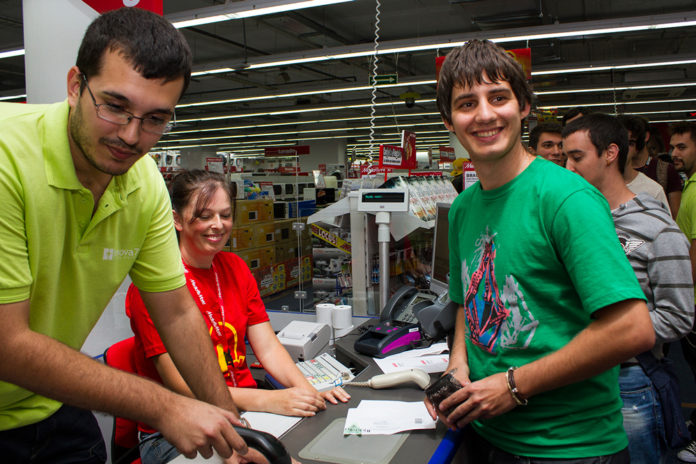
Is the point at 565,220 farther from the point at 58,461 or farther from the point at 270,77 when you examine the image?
the point at 270,77

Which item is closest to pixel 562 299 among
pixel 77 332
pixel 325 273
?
pixel 77 332

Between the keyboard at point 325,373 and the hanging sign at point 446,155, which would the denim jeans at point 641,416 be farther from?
the hanging sign at point 446,155

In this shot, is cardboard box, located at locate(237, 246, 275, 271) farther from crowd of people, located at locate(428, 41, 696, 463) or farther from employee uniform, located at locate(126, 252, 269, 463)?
crowd of people, located at locate(428, 41, 696, 463)

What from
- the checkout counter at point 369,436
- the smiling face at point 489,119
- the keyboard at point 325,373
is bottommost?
the keyboard at point 325,373

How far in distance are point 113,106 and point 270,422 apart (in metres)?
1.02

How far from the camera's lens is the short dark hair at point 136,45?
924 mm

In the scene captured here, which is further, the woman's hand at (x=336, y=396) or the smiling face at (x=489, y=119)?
the woman's hand at (x=336, y=396)

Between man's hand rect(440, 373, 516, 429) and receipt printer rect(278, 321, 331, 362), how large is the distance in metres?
1.32

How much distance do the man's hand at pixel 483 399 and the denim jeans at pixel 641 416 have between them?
748 millimetres

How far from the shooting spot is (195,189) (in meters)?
1.88

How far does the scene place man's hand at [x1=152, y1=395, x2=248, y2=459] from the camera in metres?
0.89

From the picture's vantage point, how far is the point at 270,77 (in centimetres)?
1335

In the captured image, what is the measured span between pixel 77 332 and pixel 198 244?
73 cm

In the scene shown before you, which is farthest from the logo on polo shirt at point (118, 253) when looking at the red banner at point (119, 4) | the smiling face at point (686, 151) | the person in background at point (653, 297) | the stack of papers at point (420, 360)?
the smiling face at point (686, 151)
